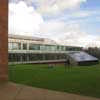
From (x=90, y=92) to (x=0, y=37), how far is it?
6.29 metres

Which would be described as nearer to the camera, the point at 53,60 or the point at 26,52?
the point at 26,52

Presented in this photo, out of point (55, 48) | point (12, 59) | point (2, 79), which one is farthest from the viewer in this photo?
point (55, 48)

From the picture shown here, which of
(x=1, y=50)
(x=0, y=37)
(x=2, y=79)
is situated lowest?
(x=2, y=79)

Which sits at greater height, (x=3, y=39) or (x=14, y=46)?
(x=3, y=39)

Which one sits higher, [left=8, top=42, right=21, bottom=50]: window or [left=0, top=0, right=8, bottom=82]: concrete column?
[left=0, top=0, right=8, bottom=82]: concrete column

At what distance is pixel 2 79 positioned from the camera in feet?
37.9

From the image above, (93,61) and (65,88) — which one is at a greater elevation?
(65,88)

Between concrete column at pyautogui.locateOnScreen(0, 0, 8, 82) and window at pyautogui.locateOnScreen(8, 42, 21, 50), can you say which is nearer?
concrete column at pyautogui.locateOnScreen(0, 0, 8, 82)

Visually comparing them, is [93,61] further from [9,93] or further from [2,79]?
[9,93]

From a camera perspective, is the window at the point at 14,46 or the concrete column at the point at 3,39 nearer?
the concrete column at the point at 3,39

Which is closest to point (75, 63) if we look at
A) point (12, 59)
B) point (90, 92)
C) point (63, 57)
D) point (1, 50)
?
point (12, 59)

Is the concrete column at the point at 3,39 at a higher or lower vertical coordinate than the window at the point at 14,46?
higher

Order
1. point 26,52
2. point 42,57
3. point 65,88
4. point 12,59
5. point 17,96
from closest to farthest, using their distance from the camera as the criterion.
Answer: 1. point 17,96
2. point 65,88
3. point 12,59
4. point 26,52
5. point 42,57

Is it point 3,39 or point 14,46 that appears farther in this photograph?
point 14,46
